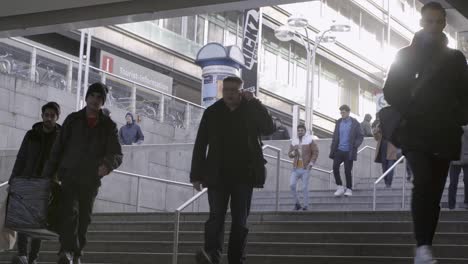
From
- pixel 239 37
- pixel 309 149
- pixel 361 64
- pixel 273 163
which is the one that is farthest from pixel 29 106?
pixel 361 64

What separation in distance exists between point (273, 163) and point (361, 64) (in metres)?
37.8

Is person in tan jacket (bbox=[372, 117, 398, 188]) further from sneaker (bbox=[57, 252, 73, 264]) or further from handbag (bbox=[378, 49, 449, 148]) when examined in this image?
handbag (bbox=[378, 49, 449, 148])

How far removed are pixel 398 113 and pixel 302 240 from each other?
5.30 m

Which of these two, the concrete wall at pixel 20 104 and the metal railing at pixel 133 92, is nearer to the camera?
the concrete wall at pixel 20 104

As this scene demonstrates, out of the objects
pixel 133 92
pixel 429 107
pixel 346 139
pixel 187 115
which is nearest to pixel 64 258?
pixel 429 107

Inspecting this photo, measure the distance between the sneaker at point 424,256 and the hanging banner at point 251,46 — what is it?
3063 centimetres

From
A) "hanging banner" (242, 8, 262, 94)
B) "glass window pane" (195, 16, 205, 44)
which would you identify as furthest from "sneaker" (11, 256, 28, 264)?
"glass window pane" (195, 16, 205, 44)

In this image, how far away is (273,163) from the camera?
23484 mm

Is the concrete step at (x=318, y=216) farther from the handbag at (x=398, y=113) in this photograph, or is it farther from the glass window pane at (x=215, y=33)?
the glass window pane at (x=215, y=33)

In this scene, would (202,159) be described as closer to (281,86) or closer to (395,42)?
(281,86)

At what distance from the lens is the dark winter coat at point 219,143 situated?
8.45 metres

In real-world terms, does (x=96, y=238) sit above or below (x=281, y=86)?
below

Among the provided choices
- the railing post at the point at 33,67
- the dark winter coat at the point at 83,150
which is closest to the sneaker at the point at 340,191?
the railing post at the point at 33,67

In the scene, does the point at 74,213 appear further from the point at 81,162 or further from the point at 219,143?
the point at 219,143
